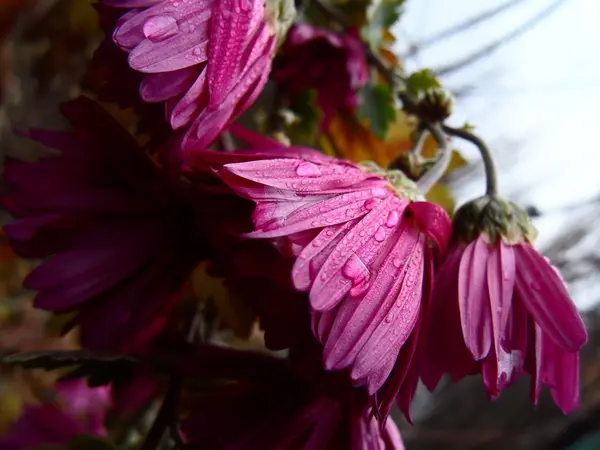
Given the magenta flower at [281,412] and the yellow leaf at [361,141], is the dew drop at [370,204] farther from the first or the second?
the yellow leaf at [361,141]

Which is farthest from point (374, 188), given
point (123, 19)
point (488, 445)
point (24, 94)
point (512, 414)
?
point (512, 414)

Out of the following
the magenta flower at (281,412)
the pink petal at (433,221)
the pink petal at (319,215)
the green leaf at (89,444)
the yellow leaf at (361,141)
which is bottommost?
the green leaf at (89,444)

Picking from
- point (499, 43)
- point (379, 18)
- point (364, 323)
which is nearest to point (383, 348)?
point (364, 323)

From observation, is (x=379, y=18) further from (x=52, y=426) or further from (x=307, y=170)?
(x=52, y=426)

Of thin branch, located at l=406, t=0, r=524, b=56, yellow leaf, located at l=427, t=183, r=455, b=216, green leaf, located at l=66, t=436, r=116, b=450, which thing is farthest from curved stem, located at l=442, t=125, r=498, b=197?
thin branch, located at l=406, t=0, r=524, b=56

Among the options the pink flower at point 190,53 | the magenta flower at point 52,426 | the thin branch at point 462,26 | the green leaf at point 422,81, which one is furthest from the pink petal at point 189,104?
the thin branch at point 462,26
